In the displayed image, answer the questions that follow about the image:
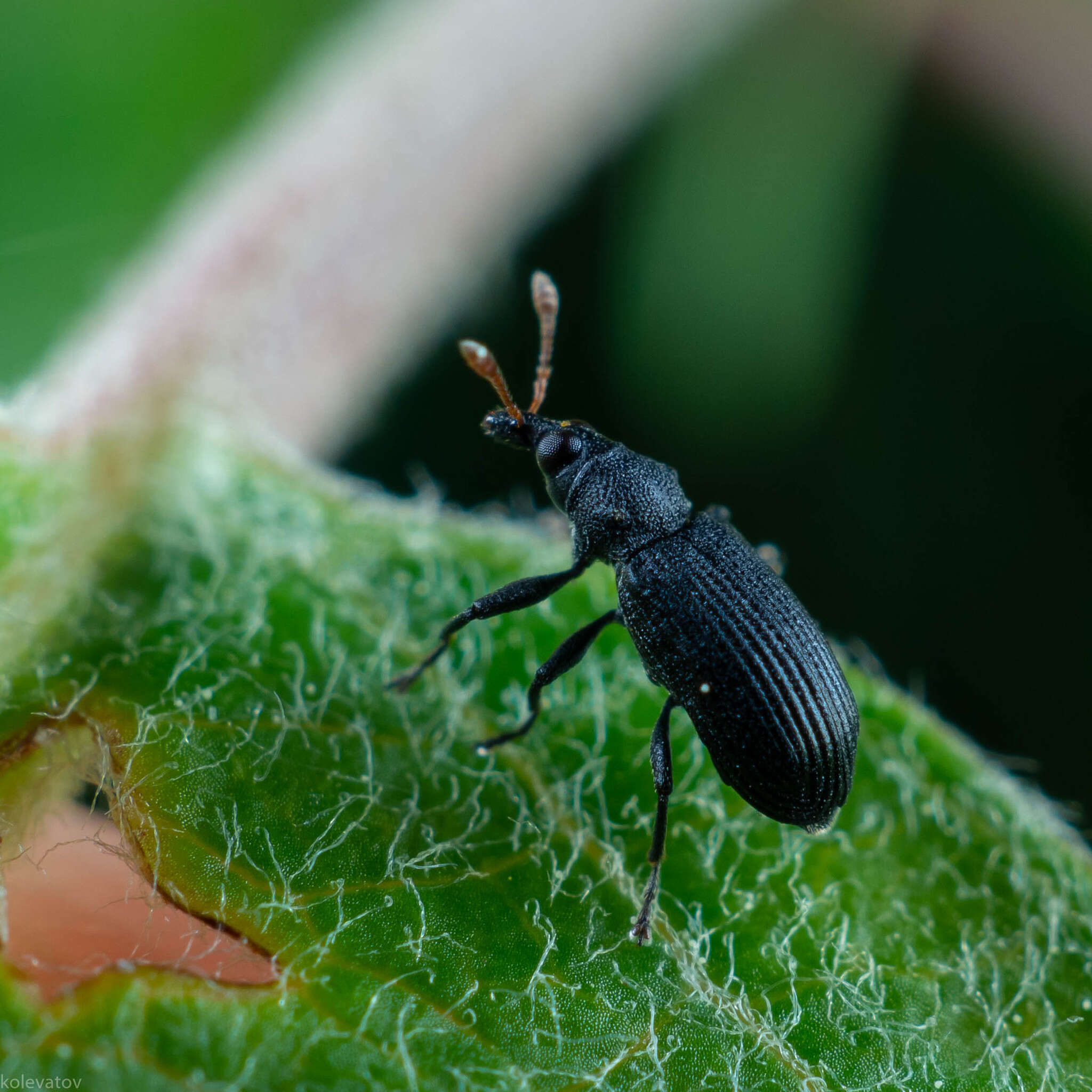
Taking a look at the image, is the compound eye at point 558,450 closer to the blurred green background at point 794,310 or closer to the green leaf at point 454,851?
the blurred green background at point 794,310

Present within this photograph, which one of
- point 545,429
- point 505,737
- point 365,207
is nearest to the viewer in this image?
point 505,737

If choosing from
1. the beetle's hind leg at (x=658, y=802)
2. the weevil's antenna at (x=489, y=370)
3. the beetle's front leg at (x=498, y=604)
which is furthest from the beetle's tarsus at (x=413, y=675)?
the weevil's antenna at (x=489, y=370)

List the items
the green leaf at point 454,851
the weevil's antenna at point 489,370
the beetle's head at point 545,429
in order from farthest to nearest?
the beetle's head at point 545,429, the weevil's antenna at point 489,370, the green leaf at point 454,851

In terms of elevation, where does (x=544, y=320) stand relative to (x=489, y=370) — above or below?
above

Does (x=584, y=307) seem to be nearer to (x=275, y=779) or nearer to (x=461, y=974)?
(x=275, y=779)

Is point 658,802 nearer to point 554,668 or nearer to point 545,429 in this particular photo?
point 554,668

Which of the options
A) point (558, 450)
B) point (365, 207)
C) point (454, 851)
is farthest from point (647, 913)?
point (365, 207)

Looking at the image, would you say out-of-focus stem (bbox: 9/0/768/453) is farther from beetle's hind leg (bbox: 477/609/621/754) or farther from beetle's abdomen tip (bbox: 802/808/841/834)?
beetle's abdomen tip (bbox: 802/808/841/834)

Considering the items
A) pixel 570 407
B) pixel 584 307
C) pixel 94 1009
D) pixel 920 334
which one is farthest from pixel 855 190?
pixel 94 1009
